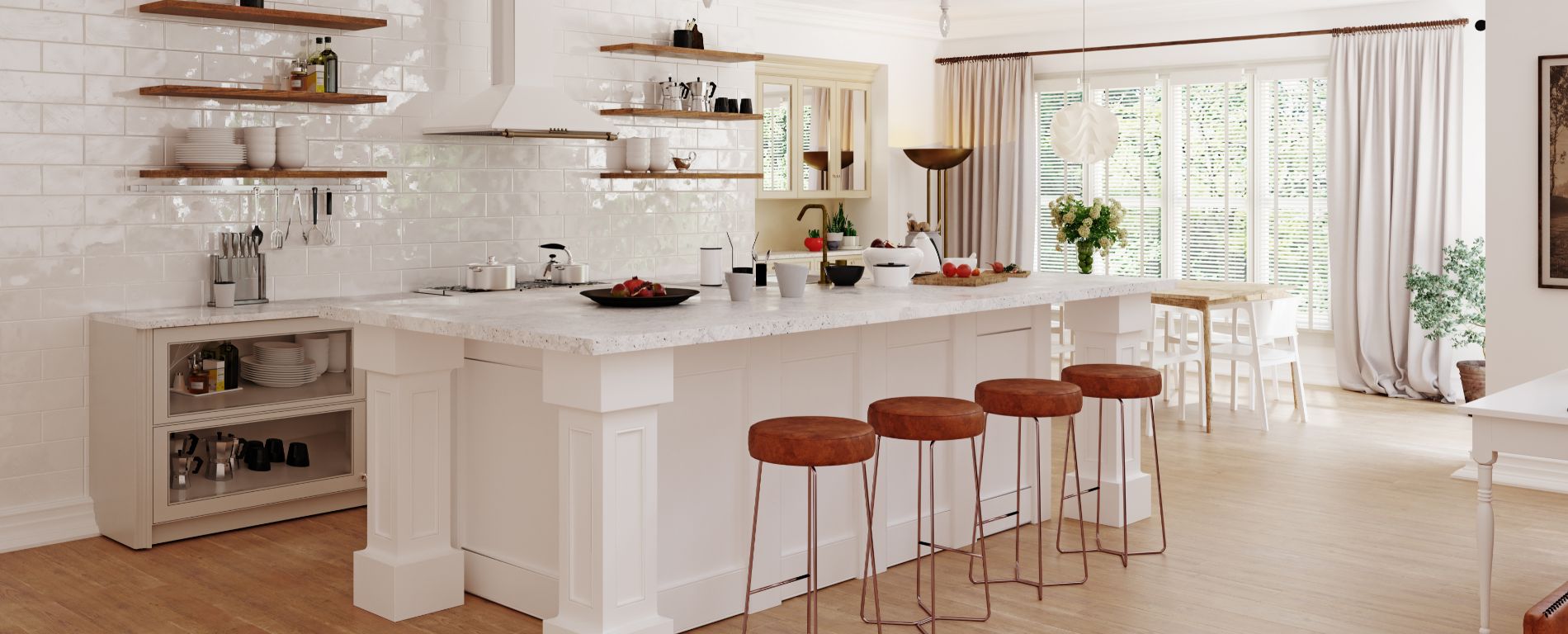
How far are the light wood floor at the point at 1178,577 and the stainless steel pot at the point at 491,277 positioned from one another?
1.18 metres

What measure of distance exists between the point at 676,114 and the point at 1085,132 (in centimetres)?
281

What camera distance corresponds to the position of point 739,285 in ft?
13.4

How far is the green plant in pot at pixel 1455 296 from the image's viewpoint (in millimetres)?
7461

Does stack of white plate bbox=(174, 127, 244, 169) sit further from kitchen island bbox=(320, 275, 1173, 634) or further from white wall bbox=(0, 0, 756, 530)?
kitchen island bbox=(320, 275, 1173, 634)

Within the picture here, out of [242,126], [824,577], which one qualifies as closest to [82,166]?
[242,126]

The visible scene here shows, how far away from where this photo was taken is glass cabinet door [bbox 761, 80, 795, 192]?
28.6ft

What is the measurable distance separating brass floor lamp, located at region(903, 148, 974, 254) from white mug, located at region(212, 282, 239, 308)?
521 centimetres

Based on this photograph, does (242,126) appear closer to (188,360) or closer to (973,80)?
(188,360)

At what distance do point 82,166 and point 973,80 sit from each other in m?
6.54

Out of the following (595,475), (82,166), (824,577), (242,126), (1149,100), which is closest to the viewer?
(595,475)

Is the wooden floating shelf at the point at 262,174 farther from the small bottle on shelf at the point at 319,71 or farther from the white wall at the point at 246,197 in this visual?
the small bottle on shelf at the point at 319,71

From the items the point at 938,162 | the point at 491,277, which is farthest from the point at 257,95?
the point at 938,162

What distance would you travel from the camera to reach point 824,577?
4.32 m

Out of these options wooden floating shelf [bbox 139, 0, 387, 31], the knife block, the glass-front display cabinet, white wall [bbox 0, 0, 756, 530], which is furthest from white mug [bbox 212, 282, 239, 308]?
the glass-front display cabinet
